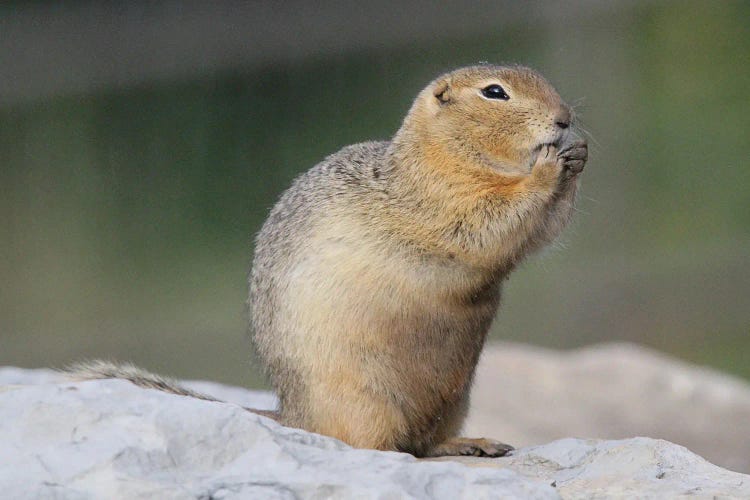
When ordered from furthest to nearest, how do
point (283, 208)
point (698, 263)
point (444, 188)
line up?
point (698, 263), point (283, 208), point (444, 188)

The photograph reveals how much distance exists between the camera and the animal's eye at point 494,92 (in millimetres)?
3971

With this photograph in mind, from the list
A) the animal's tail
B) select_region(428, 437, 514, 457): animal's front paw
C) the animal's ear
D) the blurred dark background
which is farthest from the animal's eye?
the blurred dark background

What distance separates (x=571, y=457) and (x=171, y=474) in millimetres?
1407

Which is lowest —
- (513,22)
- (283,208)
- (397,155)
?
(283,208)

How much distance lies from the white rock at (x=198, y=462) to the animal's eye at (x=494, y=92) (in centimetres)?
141

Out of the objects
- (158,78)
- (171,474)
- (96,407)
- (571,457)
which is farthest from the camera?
(158,78)

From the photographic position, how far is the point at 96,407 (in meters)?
2.88

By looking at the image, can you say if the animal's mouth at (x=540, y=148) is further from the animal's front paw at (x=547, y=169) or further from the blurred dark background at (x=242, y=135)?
the blurred dark background at (x=242, y=135)

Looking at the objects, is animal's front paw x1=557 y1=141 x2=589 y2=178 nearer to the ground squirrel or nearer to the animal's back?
the ground squirrel

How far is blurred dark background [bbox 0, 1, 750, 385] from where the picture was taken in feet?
26.1

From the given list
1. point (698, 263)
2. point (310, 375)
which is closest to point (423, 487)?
point (310, 375)

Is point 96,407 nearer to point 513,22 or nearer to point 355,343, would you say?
point 355,343

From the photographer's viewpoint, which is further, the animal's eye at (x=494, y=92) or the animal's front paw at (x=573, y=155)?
the animal's eye at (x=494, y=92)

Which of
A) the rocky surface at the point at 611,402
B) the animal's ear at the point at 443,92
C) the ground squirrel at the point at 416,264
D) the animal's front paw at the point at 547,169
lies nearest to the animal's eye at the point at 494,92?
the ground squirrel at the point at 416,264
